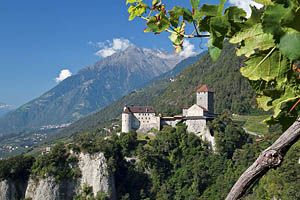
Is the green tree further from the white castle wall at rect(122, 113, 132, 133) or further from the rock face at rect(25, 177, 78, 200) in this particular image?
the white castle wall at rect(122, 113, 132, 133)

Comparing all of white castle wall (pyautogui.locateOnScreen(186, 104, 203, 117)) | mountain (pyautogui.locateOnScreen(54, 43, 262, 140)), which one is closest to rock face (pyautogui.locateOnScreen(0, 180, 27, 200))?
white castle wall (pyautogui.locateOnScreen(186, 104, 203, 117))

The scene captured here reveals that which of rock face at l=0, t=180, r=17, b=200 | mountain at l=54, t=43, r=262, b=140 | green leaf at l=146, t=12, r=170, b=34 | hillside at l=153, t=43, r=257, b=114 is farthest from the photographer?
hillside at l=153, t=43, r=257, b=114

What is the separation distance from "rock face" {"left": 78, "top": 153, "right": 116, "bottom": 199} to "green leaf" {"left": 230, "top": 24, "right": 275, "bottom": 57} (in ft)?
134

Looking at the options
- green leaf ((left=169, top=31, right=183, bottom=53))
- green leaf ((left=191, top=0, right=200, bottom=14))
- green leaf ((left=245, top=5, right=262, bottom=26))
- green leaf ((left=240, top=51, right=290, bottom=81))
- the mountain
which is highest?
the mountain

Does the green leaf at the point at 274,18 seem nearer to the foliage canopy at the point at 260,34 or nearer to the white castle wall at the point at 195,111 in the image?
the foliage canopy at the point at 260,34

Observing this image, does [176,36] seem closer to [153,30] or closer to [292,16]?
[153,30]

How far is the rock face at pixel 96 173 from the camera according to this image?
1571 inches

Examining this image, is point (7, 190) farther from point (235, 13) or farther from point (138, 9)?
point (235, 13)

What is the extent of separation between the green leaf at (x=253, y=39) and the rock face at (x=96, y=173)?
40.9 m

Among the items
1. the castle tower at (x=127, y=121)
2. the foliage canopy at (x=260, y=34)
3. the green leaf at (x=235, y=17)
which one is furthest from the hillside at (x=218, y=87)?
the green leaf at (x=235, y=17)

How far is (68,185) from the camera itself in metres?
39.5

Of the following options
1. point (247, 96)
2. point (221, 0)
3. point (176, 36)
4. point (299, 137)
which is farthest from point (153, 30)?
point (247, 96)

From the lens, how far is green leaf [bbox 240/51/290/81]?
4.86 ft

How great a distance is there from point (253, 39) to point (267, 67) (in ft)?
0.65
